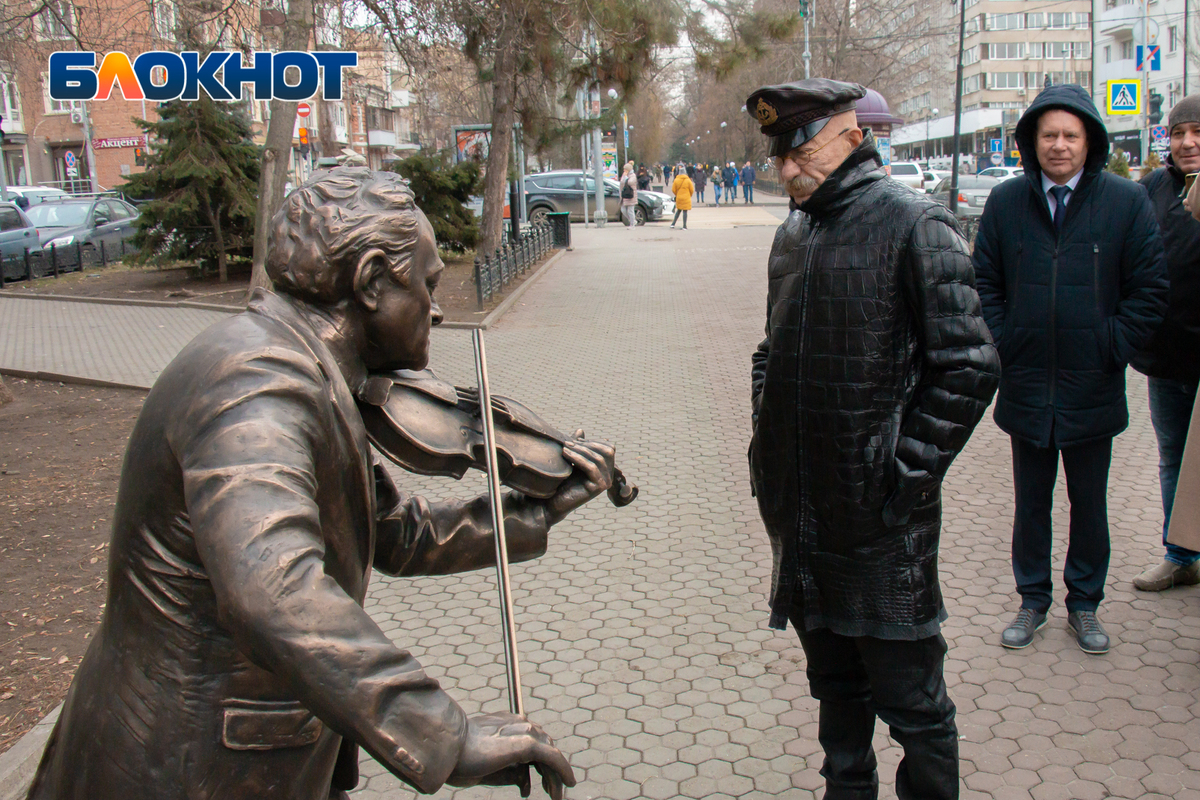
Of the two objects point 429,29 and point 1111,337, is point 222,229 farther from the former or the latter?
point 1111,337

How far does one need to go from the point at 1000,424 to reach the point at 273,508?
11.5 feet

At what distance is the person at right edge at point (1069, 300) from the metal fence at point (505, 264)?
1077 cm

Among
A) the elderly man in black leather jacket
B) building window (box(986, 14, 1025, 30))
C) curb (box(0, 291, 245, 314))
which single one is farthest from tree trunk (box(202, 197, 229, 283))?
building window (box(986, 14, 1025, 30))

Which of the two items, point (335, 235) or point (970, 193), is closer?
point (335, 235)

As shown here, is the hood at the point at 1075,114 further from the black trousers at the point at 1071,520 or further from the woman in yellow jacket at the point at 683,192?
the woman in yellow jacket at the point at 683,192

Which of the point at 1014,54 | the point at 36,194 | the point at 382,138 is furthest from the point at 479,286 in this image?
the point at 1014,54

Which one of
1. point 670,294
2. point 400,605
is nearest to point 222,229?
point 670,294

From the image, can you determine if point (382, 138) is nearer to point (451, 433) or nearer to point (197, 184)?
point (197, 184)

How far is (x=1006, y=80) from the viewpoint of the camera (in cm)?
8912

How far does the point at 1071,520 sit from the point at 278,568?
3.70 metres

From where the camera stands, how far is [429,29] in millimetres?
14398

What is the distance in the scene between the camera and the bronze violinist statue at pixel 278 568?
115cm

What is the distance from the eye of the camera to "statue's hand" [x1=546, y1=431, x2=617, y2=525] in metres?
1.70

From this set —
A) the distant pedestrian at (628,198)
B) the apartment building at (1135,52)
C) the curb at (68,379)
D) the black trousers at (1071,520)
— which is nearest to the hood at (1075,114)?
the black trousers at (1071,520)
